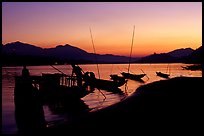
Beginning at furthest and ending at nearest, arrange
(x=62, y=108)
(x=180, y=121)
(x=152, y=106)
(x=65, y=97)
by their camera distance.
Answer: (x=65, y=97)
(x=62, y=108)
(x=152, y=106)
(x=180, y=121)

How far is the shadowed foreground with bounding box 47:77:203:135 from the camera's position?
2508 millimetres

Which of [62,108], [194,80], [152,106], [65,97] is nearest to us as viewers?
[152,106]

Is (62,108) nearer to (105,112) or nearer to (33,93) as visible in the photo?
(33,93)

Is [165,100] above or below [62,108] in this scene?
above

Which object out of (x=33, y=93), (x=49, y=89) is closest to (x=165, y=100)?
(x=33, y=93)

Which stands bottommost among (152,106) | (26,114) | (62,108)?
(62,108)

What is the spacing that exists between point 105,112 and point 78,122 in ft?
1.06

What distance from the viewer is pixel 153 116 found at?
8.52ft

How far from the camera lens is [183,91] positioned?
114 inches

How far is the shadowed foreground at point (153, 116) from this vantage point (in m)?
2.51

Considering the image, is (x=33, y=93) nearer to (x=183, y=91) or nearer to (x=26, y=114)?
(x=26, y=114)

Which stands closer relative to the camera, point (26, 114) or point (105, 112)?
point (105, 112)

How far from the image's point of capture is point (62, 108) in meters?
22.0

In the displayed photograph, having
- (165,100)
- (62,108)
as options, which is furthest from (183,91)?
(62,108)
